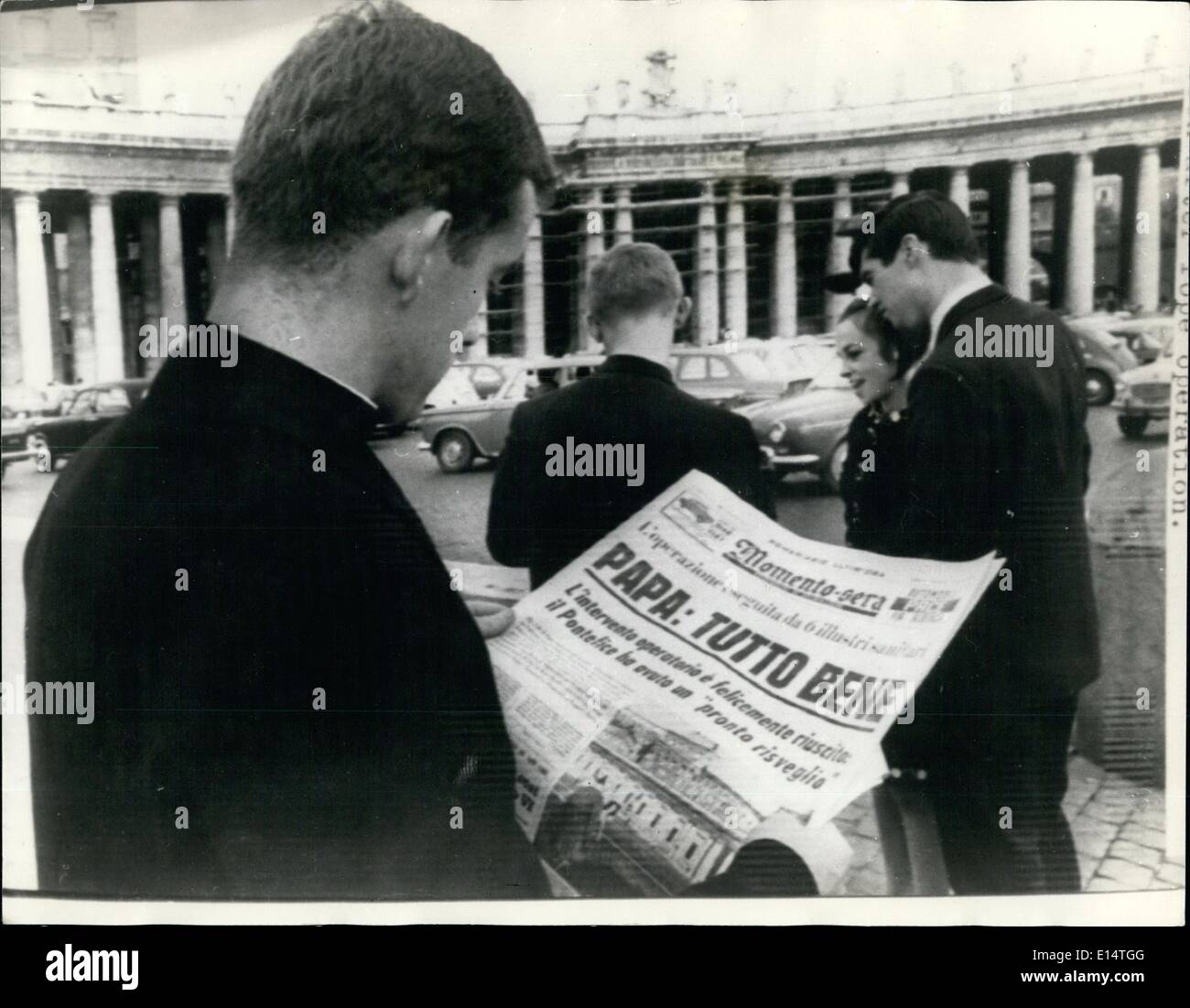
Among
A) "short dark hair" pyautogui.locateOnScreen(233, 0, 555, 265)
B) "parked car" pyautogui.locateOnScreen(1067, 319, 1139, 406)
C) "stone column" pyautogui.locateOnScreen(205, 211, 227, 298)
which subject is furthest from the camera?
"parked car" pyautogui.locateOnScreen(1067, 319, 1139, 406)

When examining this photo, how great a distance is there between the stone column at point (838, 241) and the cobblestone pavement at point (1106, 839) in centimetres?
119

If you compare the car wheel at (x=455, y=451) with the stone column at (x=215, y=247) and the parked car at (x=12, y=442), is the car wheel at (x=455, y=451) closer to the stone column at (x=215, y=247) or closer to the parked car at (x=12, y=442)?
the stone column at (x=215, y=247)

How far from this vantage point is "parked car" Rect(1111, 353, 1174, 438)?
8.54 feet

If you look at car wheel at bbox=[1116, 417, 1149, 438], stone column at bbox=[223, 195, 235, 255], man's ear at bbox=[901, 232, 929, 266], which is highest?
stone column at bbox=[223, 195, 235, 255]

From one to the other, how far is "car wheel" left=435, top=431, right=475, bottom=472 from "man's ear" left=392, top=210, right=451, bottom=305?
0.35 metres

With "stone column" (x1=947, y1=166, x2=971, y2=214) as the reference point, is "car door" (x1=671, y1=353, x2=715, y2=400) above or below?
below

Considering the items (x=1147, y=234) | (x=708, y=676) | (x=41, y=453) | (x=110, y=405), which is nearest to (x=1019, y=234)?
(x=1147, y=234)

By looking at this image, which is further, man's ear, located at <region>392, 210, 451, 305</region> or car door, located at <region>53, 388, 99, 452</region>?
car door, located at <region>53, 388, 99, 452</region>

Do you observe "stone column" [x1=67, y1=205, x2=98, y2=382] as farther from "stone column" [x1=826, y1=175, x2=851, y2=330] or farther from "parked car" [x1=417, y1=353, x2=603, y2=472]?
"stone column" [x1=826, y1=175, x2=851, y2=330]

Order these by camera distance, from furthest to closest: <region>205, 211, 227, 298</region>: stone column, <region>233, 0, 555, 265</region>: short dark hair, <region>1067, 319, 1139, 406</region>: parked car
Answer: <region>1067, 319, 1139, 406</region>: parked car → <region>205, 211, 227, 298</region>: stone column → <region>233, 0, 555, 265</region>: short dark hair

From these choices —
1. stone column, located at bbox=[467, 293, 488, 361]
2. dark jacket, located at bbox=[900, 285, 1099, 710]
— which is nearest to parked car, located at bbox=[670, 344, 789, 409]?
dark jacket, located at bbox=[900, 285, 1099, 710]

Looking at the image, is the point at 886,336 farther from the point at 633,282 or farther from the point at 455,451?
the point at 455,451

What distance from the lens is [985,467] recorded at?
2.55 m
